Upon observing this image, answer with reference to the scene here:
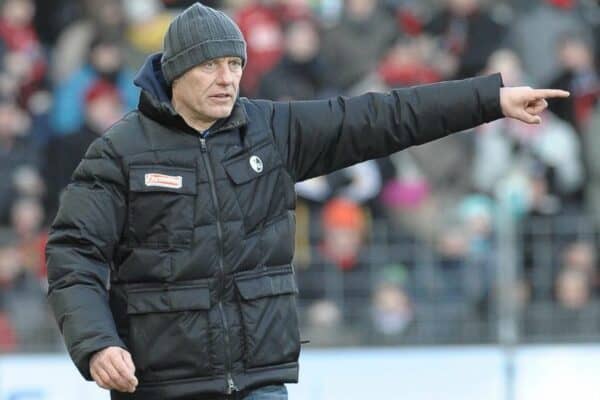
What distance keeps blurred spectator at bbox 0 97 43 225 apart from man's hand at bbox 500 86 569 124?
627cm

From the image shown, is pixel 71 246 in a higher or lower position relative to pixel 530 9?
lower

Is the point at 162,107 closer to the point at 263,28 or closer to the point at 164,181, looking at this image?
the point at 164,181

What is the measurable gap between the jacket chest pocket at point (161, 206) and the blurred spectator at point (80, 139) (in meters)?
5.76

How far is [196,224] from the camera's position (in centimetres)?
532

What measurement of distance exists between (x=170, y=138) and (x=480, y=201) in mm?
5069

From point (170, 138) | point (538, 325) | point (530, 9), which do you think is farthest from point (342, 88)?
point (170, 138)

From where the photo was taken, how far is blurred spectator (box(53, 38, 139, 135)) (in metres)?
12.2

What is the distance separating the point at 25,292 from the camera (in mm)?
10039

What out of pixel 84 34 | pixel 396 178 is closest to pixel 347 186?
pixel 396 178

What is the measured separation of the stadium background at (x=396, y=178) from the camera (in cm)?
964

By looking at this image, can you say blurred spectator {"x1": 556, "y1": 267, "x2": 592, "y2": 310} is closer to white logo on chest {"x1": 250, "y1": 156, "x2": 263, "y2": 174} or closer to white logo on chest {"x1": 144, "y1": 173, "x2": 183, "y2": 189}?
white logo on chest {"x1": 250, "y1": 156, "x2": 263, "y2": 174}

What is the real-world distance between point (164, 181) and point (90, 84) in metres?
6.95

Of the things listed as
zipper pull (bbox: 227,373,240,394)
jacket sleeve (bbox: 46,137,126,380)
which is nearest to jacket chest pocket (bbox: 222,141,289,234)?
jacket sleeve (bbox: 46,137,126,380)

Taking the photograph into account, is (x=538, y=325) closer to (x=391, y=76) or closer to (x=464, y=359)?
(x=464, y=359)
